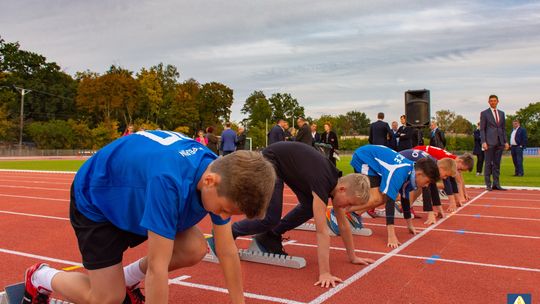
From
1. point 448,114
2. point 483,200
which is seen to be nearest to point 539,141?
point 448,114

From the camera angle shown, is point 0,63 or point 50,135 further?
point 0,63

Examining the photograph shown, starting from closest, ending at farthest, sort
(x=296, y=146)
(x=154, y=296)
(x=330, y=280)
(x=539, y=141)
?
(x=154, y=296)
(x=330, y=280)
(x=296, y=146)
(x=539, y=141)

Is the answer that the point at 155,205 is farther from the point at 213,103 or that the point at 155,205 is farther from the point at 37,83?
→ the point at 213,103

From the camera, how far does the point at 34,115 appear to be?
6469 centimetres

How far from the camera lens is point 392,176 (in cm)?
530

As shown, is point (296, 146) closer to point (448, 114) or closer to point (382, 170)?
point (382, 170)

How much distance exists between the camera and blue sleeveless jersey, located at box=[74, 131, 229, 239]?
2104 mm

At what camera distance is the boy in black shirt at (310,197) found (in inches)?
149

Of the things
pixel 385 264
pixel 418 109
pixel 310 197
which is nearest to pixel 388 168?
pixel 385 264

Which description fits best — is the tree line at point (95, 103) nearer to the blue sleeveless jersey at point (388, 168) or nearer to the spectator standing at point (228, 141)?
the spectator standing at point (228, 141)

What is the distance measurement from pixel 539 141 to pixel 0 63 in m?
84.0

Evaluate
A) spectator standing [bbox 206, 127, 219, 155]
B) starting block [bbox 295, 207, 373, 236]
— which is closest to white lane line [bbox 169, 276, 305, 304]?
starting block [bbox 295, 207, 373, 236]

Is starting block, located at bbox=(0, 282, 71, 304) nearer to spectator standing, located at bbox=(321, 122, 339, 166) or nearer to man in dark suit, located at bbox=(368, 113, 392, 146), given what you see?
man in dark suit, located at bbox=(368, 113, 392, 146)

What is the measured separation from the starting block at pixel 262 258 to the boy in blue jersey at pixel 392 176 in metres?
1.37
